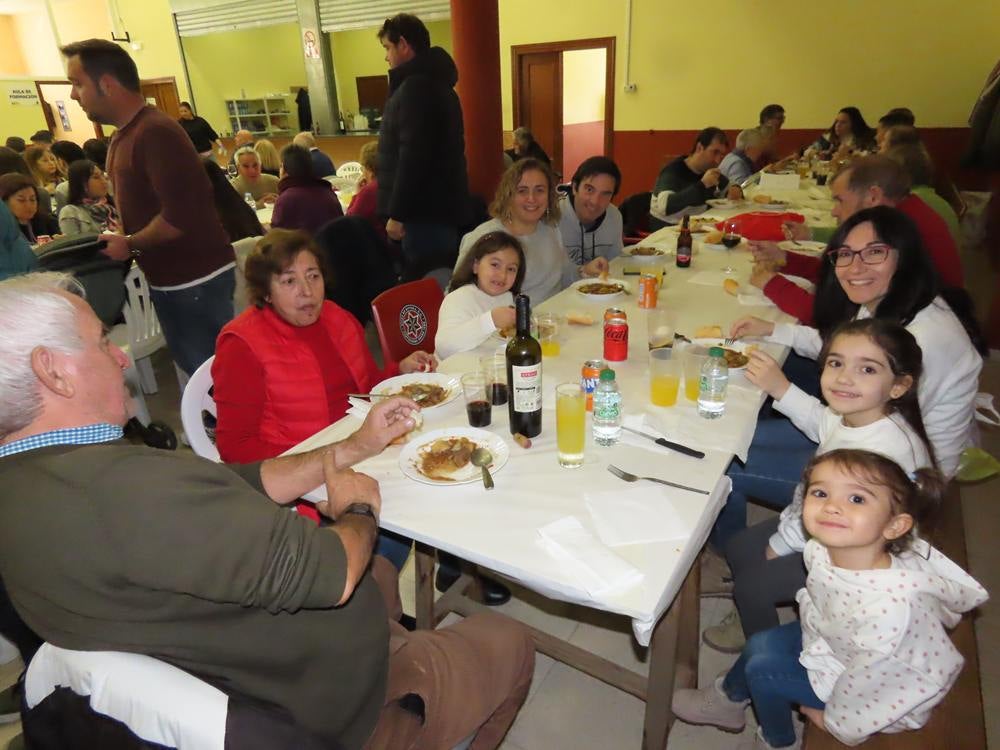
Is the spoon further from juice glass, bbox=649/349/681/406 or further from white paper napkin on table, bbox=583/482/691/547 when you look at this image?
juice glass, bbox=649/349/681/406

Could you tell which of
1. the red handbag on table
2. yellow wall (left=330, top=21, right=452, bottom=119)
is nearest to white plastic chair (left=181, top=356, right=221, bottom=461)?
the red handbag on table

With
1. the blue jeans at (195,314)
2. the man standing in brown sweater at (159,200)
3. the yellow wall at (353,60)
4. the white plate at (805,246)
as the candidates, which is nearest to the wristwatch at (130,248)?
the man standing in brown sweater at (159,200)

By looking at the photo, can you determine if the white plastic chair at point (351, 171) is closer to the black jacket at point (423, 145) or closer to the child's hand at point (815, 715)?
the black jacket at point (423, 145)

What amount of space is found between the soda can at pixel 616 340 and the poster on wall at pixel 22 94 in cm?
1361

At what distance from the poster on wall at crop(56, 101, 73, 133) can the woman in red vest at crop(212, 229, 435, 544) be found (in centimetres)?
1328

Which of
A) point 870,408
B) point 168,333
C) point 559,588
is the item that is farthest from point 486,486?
point 168,333

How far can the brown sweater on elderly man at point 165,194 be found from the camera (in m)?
2.60

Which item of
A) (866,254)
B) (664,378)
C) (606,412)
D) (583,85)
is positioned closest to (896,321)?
(866,254)

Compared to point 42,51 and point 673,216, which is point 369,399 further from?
point 42,51

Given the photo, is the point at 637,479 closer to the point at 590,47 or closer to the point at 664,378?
the point at 664,378

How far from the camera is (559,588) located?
1.17 meters

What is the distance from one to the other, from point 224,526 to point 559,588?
62 centimetres

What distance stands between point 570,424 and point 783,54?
7.92 meters

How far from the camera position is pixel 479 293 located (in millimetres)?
2471
